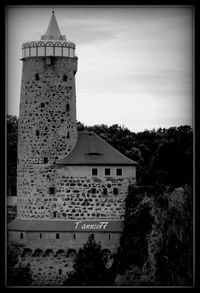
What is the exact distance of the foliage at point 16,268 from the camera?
37569 mm

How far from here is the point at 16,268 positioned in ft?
131

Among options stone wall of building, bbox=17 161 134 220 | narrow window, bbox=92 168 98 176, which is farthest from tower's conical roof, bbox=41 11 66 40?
narrow window, bbox=92 168 98 176

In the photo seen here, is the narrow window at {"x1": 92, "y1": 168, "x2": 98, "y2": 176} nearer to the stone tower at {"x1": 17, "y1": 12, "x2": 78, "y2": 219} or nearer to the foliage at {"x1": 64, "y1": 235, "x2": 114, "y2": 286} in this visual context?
the stone tower at {"x1": 17, "y1": 12, "x2": 78, "y2": 219}

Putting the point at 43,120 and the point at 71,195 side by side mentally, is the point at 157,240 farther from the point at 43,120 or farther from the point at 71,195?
the point at 43,120

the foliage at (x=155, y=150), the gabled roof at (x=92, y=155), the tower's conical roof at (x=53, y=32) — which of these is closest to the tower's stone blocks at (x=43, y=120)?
the gabled roof at (x=92, y=155)

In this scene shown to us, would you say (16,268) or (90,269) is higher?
(90,269)

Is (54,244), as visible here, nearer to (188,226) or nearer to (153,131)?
(188,226)

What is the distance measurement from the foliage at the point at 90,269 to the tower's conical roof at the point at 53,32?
9.89 m

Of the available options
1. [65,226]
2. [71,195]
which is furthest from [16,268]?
[71,195]

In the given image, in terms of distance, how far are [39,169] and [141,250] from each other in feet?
22.5

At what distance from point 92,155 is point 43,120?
2948 millimetres

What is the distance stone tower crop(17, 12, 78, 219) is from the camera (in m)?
42.7

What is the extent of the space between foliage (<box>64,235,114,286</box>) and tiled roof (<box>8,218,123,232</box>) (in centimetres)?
104
